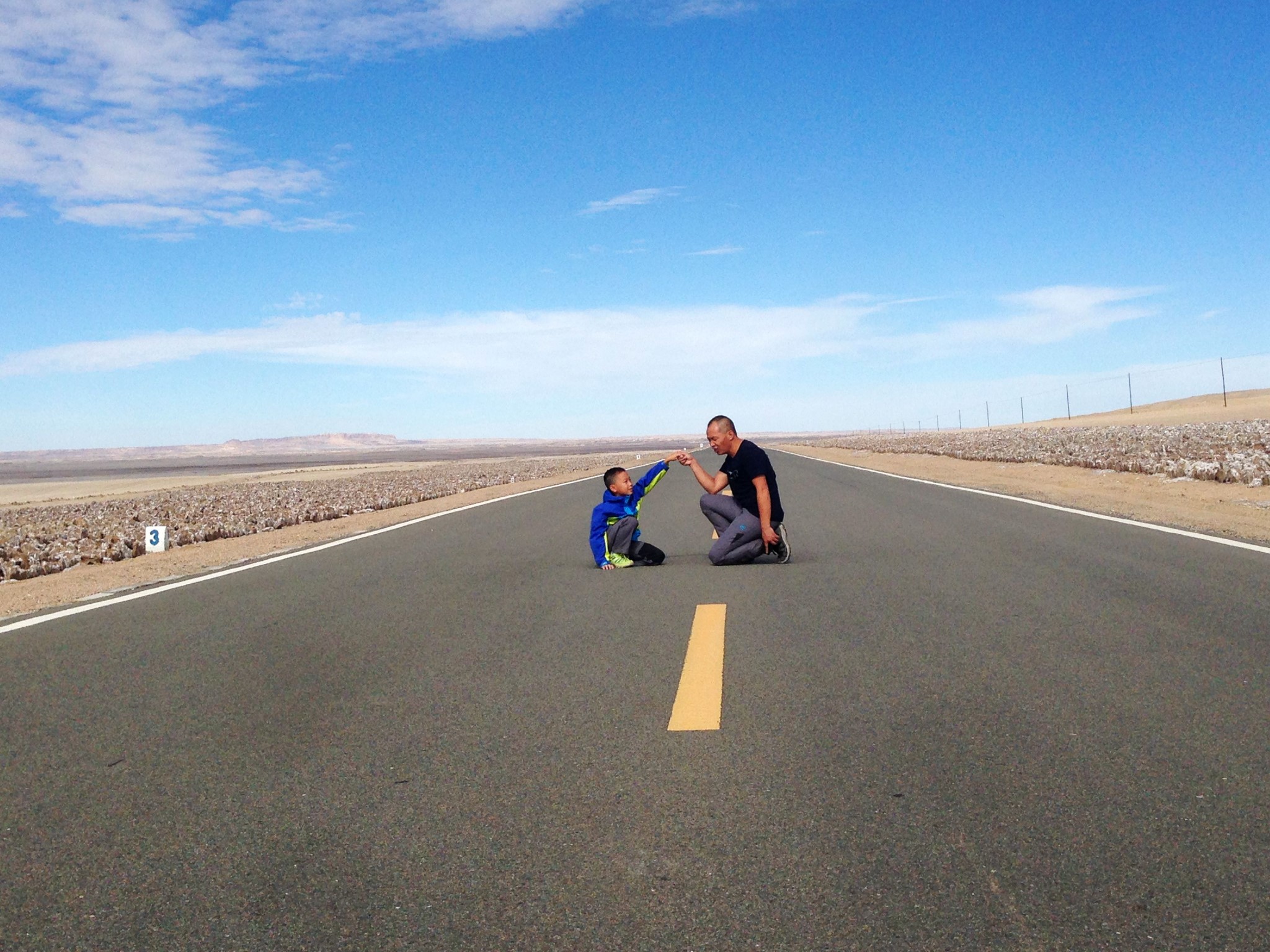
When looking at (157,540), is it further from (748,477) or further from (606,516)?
(748,477)

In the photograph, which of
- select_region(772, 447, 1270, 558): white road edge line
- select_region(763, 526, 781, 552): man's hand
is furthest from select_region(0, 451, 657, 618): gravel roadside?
select_region(763, 526, 781, 552): man's hand

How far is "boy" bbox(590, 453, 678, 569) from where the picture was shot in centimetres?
956

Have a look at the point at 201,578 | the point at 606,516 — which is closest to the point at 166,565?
the point at 201,578

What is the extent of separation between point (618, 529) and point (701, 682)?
4.49 m

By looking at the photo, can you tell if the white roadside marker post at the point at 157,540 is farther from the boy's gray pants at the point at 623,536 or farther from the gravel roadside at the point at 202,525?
the boy's gray pants at the point at 623,536

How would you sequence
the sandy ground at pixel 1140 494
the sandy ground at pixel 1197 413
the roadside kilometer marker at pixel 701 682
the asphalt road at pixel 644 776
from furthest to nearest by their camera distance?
the sandy ground at pixel 1197 413
the sandy ground at pixel 1140 494
the roadside kilometer marker at pixel 701 682
the asphalt road at pixel 644 776

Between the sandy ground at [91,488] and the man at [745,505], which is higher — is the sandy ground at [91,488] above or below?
above

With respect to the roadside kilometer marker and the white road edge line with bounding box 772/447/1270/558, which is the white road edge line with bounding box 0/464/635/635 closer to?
the white road edge line with bounding box 772/447/1270/558

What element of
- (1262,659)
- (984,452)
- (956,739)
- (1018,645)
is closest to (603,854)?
(956,739)

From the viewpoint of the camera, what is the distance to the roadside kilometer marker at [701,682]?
4.49m

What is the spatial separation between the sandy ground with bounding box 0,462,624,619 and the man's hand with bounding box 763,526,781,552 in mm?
5889

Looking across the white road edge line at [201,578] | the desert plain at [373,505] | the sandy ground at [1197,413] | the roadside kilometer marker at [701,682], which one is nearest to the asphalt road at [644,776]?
the roadside kilometer marker at [701,682]

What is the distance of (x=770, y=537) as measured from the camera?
9.28 meters

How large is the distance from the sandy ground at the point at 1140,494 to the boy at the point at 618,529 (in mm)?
6320
